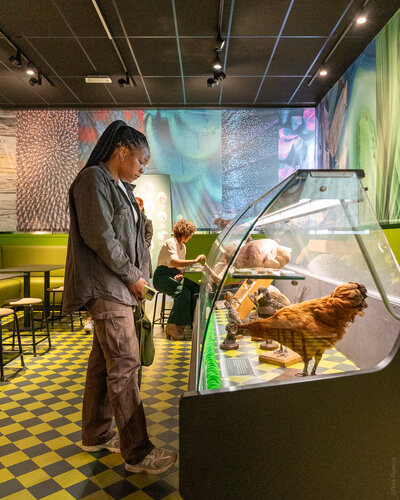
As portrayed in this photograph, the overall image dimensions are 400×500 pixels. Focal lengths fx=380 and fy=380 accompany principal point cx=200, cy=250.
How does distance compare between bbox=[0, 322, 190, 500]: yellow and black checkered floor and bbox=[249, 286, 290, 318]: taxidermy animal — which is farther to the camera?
bbox=[0, 322, 190, 500]: yellow and black checkered floor

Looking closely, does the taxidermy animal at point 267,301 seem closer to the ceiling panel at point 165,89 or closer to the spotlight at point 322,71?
the spotlight at point 322,71

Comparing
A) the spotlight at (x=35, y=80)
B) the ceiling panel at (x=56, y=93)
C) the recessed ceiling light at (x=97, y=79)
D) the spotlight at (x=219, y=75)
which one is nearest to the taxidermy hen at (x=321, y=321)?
the spotlight at (x=219, y=75)

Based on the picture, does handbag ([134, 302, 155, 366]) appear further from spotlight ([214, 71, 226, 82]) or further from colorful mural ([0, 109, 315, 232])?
colorful mural ([0, 109, 315, 232])

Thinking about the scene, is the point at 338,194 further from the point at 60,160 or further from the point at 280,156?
the point at 60,160

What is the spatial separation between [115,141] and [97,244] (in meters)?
0.59

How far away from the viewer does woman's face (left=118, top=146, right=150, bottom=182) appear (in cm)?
202

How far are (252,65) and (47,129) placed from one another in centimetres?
430

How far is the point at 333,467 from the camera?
1267 mm

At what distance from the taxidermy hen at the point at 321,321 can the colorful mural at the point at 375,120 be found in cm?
359

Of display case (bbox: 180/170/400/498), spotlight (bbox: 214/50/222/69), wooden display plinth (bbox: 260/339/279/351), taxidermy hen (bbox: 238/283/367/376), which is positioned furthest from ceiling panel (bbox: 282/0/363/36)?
wooden display plinth (bbox: 260/339/279/351)

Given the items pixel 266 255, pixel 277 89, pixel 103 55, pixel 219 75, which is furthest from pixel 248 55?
→ pixel 266 255

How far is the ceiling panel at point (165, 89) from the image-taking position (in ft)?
21.2

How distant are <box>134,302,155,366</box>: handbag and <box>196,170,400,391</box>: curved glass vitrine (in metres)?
0.75

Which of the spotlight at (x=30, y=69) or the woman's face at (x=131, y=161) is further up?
the spotlight at (x=30, y=69)
